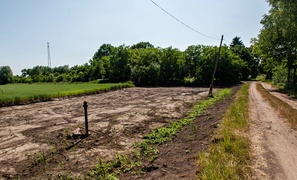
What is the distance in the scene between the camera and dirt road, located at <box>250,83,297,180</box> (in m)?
4.47

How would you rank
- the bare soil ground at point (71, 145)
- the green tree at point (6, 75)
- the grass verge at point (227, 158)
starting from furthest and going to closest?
the green tree at point (6, 75) < the bare soil ground at point (71, 145) < the grass verge at point (227, 158)

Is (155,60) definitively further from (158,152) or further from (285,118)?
(158,152)

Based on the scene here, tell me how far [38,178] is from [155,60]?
147ft

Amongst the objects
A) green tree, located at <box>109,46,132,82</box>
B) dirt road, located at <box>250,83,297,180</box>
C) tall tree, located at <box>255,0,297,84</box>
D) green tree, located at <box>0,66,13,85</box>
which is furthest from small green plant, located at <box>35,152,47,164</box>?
green tree, located at <box>0,66,13,85</box>

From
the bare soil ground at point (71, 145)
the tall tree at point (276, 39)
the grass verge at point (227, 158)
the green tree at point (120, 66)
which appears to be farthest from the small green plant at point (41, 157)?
the green tree at point (120, 66)

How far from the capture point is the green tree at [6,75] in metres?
80.8

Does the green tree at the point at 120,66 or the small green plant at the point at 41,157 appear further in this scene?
the green tree at the point at 120,66

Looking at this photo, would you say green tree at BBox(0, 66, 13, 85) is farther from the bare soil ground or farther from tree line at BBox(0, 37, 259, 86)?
the bare soil ground

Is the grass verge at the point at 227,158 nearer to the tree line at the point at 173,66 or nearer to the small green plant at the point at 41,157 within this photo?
the small green plant at the point at 41,157

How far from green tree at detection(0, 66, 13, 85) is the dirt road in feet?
311

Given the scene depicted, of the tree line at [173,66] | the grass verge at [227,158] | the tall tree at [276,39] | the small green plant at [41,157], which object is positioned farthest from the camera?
the tree line at [173,66]

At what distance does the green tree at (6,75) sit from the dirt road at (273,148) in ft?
311

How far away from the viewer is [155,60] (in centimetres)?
4891

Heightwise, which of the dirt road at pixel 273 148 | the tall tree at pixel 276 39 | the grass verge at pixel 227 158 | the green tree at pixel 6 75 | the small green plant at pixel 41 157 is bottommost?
the small green plant at pixel 41 157
